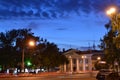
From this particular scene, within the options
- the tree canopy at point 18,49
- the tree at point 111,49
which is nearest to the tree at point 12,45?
the tree canopy at point 18,49

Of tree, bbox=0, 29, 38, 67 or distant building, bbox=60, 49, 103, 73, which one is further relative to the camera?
distant building, bbox=60, 49, 103, 73

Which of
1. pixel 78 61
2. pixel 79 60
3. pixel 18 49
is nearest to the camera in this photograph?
pixel 18 49

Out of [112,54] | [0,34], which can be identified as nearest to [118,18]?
[112,54]

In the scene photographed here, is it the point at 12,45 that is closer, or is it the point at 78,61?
the point at 12,45

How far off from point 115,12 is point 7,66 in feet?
274

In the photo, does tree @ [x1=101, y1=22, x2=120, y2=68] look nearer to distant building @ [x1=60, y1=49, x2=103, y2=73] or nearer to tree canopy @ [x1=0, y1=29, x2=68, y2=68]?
tree canopy @ [x1=0, y1=29, x2=68, y2=68]

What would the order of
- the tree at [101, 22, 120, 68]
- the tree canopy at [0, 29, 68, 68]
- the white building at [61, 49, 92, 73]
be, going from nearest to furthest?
the tree at [101, 22, 120, 68], the tree canopy at [0, 29, 68, 68], the white building at [61, 49, 92, 73]

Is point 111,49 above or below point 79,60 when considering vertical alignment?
below

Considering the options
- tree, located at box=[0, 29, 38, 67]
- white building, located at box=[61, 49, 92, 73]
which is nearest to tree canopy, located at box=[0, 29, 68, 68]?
tree, located at box=[0, 29, 38, 67]

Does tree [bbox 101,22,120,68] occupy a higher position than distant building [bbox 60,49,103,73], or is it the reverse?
distant building [bbox 60,49,103,73]

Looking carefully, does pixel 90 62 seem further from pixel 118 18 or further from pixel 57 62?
pixel 118 18

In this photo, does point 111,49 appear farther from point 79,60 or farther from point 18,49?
point 79,60

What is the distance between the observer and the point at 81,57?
175125 millimetres

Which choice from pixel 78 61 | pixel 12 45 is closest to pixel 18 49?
pixel 12 45
